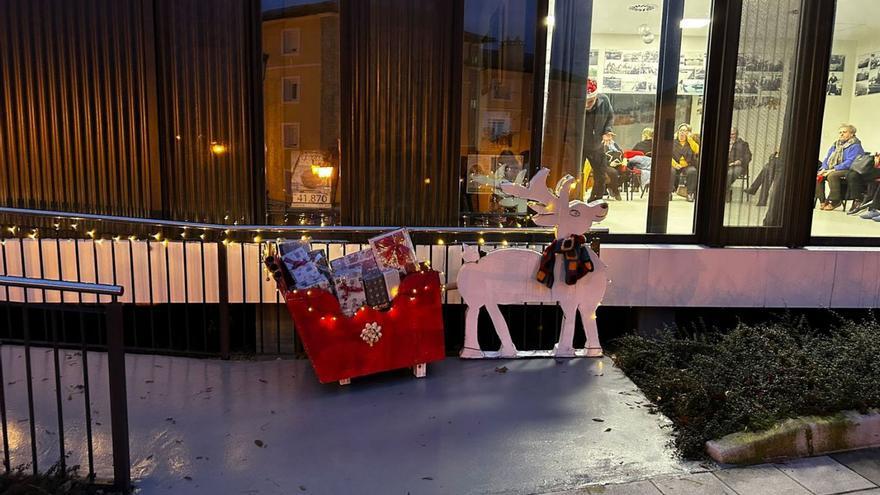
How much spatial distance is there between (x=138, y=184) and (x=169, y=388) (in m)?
2.27

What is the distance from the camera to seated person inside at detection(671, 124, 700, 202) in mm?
6848

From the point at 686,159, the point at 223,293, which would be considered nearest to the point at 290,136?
the point at 223,293

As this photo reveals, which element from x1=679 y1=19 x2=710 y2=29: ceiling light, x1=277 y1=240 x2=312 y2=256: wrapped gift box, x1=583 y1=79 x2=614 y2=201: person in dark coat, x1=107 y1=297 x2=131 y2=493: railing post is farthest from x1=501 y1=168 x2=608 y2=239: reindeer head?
x1=107 y1=297 x2=131 y2=493: railing post

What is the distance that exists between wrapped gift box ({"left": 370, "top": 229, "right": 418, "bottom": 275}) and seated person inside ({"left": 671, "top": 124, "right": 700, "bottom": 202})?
3367 mm

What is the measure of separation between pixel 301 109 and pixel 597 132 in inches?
123

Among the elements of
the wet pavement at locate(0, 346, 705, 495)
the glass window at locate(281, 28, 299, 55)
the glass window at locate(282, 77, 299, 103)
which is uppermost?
the glass window at locate(281, 28, 299, 55)

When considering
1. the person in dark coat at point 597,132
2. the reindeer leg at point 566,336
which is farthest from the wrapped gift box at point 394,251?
the person in dark coat at point 597,132

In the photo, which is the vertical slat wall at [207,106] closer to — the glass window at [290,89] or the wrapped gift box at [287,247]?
the glass window at [290,89]

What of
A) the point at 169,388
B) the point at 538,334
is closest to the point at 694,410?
the point at 538,334

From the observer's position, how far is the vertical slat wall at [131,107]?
609cm

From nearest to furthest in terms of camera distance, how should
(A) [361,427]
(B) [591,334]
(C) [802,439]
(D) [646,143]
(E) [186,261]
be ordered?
(C) [802,439] → (A) [361,427] → (B) [591,334] → (E) [186,261] → (D) [646,143]

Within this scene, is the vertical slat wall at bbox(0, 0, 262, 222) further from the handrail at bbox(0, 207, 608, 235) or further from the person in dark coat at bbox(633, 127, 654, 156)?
the person in dark coat at bbox(633, 127, 654, 156)

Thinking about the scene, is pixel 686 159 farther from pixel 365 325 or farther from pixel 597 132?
pixel 365 325

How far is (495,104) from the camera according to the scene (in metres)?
6.57
